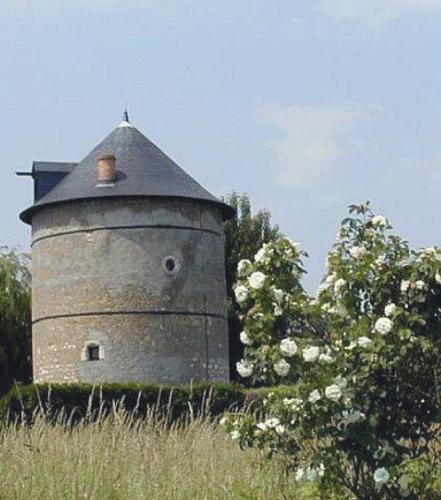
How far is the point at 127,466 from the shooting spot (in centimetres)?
733

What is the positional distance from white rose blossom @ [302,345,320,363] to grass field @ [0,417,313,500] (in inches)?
33.3

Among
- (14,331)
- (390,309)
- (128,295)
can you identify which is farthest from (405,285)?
(14,331)

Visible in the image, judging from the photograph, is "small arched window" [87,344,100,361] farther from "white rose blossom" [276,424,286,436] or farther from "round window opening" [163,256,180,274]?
"white rose blossom" [276,424,286,436]

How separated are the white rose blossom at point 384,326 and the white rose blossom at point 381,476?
71cm

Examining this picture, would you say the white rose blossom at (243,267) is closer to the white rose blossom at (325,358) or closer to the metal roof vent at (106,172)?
the white rose blossom at (325,358)

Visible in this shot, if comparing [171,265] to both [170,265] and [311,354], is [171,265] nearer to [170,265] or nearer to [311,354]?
[170,265]

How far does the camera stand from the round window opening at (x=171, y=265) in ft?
101

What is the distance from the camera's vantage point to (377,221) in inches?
277

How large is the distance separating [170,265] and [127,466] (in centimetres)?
2362

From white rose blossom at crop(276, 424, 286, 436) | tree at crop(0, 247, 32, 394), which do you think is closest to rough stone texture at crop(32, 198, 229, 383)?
tree at crop(0, 247, 32, 394)

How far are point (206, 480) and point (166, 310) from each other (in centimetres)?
2354

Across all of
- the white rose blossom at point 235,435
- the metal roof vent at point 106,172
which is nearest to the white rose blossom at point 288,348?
the white rose blossom at point 235,435

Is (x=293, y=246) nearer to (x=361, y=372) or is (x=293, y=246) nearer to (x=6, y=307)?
(x=361, y=372)

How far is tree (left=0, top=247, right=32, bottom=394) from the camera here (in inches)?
1403
